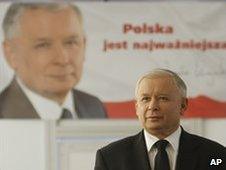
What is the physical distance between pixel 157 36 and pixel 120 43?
0.25 m

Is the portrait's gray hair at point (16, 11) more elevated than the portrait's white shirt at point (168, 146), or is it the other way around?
the portrait's gray hair at point (16, 11)

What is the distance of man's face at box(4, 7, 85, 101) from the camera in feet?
10.1

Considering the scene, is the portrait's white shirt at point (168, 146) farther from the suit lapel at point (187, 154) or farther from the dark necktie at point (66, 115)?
the dark necktie at point (66, 115)

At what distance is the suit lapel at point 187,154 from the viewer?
3.92ft

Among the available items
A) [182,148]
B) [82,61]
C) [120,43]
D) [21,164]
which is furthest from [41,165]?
[182,148]

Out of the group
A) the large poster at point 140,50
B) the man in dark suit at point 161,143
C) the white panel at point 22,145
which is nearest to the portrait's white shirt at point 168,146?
the man in dark suit at point 161,143

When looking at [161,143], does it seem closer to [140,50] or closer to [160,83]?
[160,83]

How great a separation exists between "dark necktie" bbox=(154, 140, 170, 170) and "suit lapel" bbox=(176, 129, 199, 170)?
3 cm

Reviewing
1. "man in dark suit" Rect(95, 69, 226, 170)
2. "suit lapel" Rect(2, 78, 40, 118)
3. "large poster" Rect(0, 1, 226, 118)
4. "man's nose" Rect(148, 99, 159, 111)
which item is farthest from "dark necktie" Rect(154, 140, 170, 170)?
"suit lapel" Rect(2, 78, 40, 118)

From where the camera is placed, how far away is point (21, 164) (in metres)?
3.12

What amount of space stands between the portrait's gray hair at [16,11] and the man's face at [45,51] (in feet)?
0.08

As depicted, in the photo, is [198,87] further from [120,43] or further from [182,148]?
[182,148]

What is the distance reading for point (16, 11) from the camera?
3.07 meters

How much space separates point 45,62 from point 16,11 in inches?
14.8
